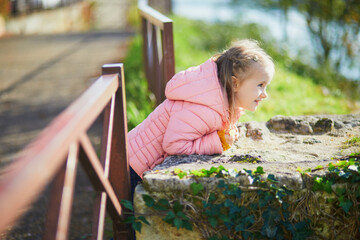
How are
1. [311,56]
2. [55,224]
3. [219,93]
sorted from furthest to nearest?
[311,56], [219,93], [55,224]

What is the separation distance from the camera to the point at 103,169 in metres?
1.81

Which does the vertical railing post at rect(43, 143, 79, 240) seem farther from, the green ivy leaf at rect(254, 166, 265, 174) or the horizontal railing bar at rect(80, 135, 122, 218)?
the green ivy leaf at rect(254, 166, 265, 174)

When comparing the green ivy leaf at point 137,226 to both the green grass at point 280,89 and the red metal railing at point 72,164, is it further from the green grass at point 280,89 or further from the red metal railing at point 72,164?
the green grass at point 280,89

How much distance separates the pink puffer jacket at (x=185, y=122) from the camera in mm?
2154

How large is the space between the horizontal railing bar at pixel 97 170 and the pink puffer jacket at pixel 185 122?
0.45 metres

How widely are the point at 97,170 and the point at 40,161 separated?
62 centimetres

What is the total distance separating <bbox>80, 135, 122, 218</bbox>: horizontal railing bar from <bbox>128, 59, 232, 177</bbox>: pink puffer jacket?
0.45 m

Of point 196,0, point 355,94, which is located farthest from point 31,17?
point 355,94

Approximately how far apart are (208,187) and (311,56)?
28.1 feet

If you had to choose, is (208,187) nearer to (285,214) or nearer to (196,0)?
(285,214)

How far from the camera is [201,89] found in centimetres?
216

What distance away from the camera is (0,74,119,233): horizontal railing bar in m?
0.90

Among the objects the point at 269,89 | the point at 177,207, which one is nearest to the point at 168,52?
the point at 177,207

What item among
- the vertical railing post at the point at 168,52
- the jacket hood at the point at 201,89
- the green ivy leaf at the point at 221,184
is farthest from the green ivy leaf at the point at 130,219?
the vertical railing post at the point at 168,52
